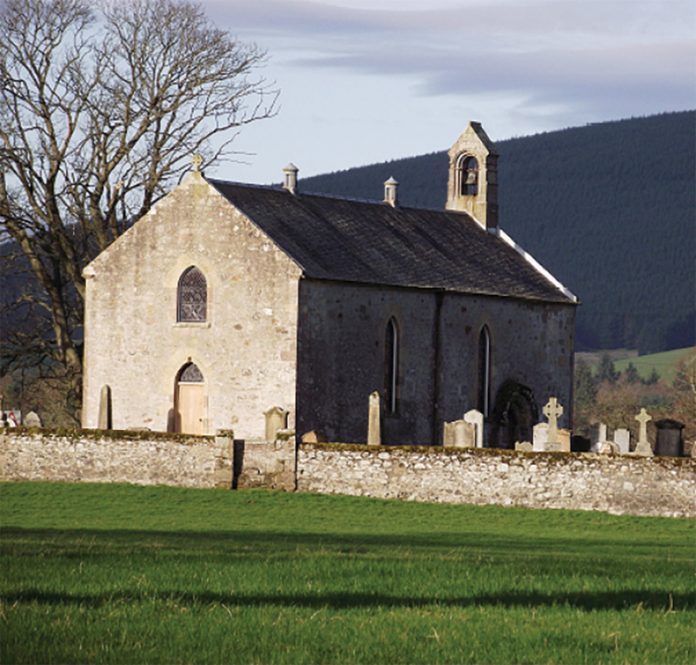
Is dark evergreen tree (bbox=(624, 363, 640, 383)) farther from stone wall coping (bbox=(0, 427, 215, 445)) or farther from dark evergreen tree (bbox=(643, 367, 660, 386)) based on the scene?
stone wall coping (bbox=(0, 427, 215, 445))

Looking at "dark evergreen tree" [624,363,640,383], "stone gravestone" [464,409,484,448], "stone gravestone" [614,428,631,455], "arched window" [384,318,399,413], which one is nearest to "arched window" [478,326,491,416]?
"arched window" [384,318,399,413]

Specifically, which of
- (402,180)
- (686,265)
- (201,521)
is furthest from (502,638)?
(402,180)

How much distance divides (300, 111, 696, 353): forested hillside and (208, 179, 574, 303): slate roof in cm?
11485

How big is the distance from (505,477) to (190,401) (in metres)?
12.8

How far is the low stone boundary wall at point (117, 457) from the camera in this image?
125 feet

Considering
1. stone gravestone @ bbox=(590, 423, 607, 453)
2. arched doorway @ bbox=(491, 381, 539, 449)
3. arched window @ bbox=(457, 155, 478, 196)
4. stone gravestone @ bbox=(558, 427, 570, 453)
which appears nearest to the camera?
stone gravestone @ bbox=(558, 427, 570, 453)

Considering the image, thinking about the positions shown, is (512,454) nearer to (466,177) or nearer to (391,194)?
(391,194)

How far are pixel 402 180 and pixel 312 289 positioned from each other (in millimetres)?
150167

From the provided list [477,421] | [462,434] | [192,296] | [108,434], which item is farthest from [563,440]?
[192,296]

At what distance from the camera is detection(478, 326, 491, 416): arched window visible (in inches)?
2015

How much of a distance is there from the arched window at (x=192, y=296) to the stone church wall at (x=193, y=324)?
0.17 meters

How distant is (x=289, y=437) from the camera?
37812 mm

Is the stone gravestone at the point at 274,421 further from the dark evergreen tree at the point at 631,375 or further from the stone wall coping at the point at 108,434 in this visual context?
the dark evergreen tree at the point at 631,375

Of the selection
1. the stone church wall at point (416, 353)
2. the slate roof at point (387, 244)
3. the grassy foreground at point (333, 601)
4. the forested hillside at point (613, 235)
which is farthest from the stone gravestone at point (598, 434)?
the forested hillside at point (613, 235)
